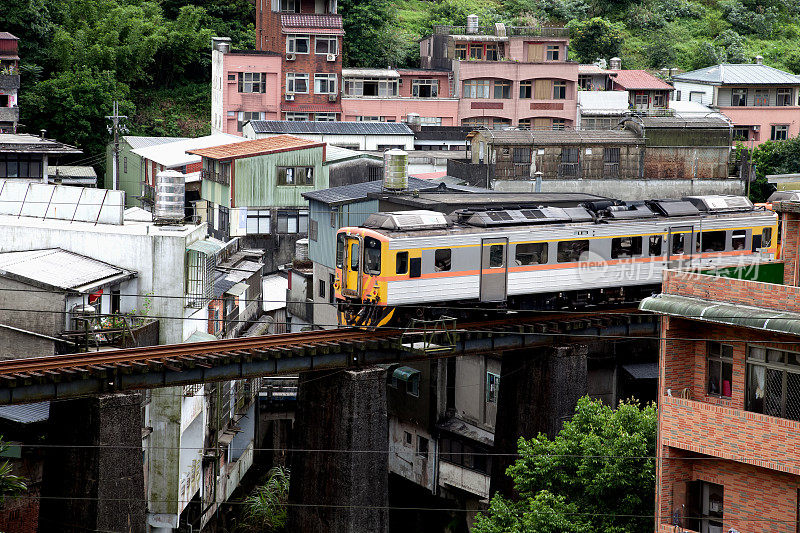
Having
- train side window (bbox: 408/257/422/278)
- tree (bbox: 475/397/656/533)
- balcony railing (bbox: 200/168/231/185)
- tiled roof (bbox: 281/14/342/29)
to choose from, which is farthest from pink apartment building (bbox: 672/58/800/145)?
tree (bbox: 475/397/656/533)

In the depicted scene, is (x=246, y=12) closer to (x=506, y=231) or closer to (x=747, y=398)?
(x=506, y=231)

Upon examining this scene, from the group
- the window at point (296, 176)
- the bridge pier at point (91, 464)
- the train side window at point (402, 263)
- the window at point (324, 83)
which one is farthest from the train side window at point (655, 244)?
the window at point (324, 83)

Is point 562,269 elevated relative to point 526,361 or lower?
elevated

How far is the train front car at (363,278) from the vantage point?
85.6ft

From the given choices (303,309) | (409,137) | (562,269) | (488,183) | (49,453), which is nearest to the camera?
(49,453)

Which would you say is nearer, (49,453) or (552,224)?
(49,453)

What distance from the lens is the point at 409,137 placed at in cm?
5559

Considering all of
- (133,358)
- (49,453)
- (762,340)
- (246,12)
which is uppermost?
(246,12)

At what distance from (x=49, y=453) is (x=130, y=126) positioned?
40.3 m

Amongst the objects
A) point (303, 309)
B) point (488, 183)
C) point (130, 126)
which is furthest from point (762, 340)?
point (130, 126)

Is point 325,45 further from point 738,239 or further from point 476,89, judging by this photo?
point 738,239

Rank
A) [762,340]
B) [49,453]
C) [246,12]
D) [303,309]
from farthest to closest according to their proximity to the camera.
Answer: [246,12] → [303,309] → [49,453] → [762,340]

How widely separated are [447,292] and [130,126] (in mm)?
38211

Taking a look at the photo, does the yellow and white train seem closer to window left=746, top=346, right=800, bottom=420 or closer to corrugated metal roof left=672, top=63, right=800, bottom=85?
window left=746, top=346, right=800, bottom=420
